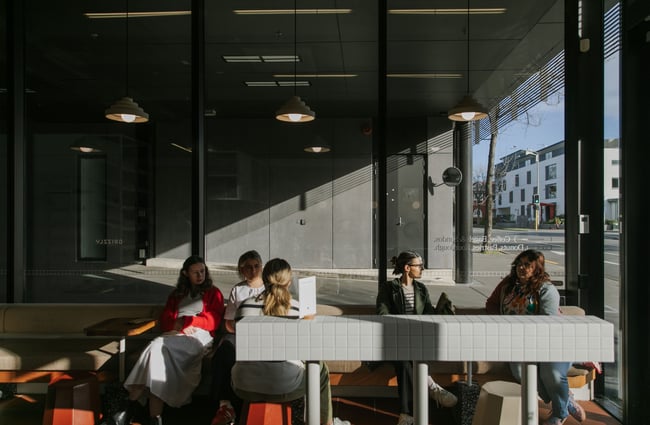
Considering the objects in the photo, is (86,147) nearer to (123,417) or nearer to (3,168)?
(3,168)

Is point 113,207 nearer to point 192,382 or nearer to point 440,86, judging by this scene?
point 192,382

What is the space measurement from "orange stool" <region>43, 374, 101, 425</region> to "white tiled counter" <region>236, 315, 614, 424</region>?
5.17 feet

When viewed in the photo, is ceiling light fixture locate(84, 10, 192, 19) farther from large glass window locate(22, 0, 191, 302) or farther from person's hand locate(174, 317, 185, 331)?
person's hand locate(174, 317, 185, 331)

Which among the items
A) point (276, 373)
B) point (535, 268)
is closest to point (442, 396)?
point (535, 268)

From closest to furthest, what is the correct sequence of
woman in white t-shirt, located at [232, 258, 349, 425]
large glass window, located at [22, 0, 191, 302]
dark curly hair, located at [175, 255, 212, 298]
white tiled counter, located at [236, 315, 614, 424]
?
1. white tiled counter, located at [236, 315, 614, 424]
2. woman in white t-shirt, located at [232, 258, 349, 425]
3. dark curly hair, located at [175, 255, 212, 298]
4. large glass window, located at [22, 0, 191, 302]

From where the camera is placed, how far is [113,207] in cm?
498

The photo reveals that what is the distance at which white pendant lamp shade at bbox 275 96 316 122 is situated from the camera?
4766 mm

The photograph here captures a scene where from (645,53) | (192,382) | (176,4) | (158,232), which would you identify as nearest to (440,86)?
(645,53)

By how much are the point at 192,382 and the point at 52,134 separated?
128 inches

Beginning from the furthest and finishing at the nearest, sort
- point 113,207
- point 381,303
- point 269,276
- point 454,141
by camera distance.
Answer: point 113,207
point 454,141
point 381,303
point 269,276

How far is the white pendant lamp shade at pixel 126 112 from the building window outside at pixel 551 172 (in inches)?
156

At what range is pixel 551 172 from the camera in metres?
4.33

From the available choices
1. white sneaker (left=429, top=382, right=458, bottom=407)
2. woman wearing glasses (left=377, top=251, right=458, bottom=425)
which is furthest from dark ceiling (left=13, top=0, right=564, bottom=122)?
white sneaker (left=429, top=382, right=458, bottom=407)

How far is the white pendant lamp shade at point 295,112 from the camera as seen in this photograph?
4766 millimetres
